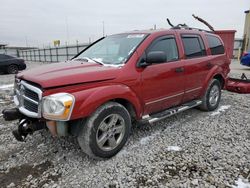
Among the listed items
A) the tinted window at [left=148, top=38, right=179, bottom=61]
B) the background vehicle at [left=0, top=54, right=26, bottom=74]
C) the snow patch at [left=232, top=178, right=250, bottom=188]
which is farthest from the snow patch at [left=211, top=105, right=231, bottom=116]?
the background vehicle at [left=0, top=54, right=26, bottom=74]

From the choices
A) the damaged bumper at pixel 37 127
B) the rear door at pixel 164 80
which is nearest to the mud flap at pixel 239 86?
the rear door at pixel 164 80

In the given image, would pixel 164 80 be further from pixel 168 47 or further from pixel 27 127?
pixel 27 127

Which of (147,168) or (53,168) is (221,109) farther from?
(53,168)

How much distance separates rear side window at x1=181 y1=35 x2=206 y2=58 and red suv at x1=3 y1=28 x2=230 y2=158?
0.8 inches

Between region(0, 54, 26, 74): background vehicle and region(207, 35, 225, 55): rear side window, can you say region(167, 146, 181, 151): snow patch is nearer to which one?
region(207, 35, 225, 55): rear side window

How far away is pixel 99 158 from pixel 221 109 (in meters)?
3.55

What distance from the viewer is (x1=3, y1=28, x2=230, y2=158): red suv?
→ 2.40 meters

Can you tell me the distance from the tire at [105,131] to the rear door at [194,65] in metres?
1.64

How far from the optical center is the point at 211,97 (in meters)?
4.76

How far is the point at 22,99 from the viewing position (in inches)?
110

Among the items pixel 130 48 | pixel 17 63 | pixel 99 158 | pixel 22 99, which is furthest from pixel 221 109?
pixel 17 63

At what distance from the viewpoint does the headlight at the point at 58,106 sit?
2.27 metres

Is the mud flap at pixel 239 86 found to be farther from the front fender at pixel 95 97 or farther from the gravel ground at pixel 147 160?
the front fender at pixel 95 97

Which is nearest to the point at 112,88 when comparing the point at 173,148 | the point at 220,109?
the point at 173,148
